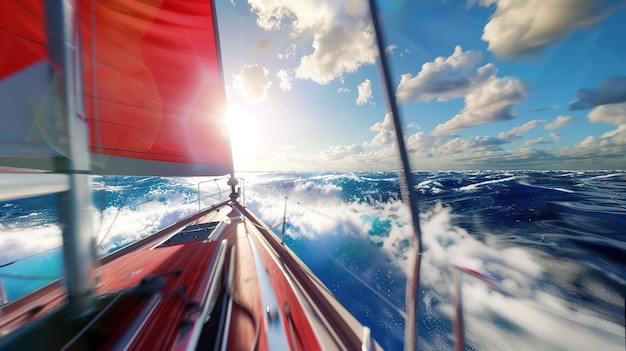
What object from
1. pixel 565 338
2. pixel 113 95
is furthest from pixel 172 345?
pixel 113 95

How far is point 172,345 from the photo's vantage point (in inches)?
35.3

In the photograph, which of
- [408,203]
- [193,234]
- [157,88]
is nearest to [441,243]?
[193,234]

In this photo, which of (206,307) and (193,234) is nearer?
(206,307)

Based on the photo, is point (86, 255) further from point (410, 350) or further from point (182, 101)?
point (182, 101)

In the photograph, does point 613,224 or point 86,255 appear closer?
point 86,255

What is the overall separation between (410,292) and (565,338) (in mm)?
402

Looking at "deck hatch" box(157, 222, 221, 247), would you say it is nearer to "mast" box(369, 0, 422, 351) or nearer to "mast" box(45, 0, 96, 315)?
"mast" box(45, 0, 96, 315)

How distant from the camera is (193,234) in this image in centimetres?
244

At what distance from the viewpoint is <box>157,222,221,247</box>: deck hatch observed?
7.30 feet

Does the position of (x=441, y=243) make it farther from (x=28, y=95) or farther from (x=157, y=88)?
(x=28, y=95)

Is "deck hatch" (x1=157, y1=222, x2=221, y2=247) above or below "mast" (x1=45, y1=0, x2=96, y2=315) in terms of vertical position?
below

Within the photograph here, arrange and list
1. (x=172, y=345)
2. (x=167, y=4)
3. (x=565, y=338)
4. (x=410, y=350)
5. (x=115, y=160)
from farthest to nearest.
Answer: (x=167, y=4)
(x=115, y=160)
(x=172, y=345)
(x=410, y=350)
(x=565, y=338)

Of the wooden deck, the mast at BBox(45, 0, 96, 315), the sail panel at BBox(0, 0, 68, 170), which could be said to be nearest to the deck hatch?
the wooden deck

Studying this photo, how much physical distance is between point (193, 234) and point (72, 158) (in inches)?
73.1
